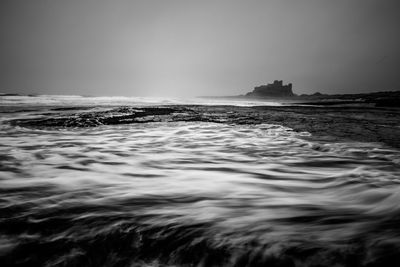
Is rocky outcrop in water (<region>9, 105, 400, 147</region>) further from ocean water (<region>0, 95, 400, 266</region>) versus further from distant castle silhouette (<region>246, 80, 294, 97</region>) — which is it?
distant castle silhouette (<region>246, 80, 294, 97</region>)

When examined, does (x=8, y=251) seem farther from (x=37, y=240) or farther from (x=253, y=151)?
(x=253, y=151)

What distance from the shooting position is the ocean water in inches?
56.2

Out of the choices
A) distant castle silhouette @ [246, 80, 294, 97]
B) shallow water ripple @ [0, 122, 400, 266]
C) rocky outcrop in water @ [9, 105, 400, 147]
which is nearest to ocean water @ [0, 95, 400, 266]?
shallow water ripple @ [0, 122, 400, 266]

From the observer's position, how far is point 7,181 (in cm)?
285

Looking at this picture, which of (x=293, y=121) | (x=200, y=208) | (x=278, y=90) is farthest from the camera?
(x=278, y=90)

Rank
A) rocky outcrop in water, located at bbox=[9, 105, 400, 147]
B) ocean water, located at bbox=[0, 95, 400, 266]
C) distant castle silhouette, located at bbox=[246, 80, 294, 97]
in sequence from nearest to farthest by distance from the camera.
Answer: ocean water, located at bbox=[0, 95, 400, 266] < rocky outcrop in water, located at bbox=[9, 105, 400, 147] < distant castle silhouette, located at bbox=[246, 80, 294, 97]

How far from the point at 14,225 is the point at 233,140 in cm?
480

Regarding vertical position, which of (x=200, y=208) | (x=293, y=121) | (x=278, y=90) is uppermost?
(x=278, y=90)

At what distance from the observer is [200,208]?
7.44ft

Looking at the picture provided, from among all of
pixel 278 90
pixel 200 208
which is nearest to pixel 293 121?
pixel 200 208

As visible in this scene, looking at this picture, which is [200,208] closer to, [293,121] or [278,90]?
[293,121]

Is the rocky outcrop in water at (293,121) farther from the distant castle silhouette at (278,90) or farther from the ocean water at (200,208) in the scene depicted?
the distant castle silhouette at (278,90)

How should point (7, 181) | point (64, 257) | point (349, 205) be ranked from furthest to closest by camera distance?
point (7, 181)
point (349, 205)
point (64, 257)

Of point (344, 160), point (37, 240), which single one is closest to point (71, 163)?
point (37, 240)
